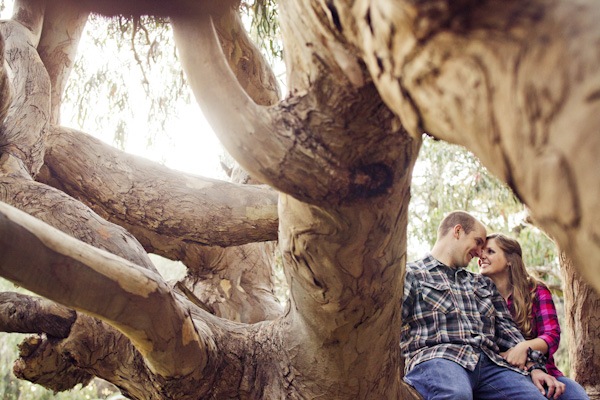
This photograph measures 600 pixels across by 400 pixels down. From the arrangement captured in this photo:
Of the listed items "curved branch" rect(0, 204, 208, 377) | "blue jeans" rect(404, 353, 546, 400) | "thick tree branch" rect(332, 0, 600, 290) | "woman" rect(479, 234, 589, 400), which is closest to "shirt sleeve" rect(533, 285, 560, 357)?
"woman" rect(479, 234, 589, 400)

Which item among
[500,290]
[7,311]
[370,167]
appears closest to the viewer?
[370,167]

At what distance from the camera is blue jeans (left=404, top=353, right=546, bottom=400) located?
83.2 inches

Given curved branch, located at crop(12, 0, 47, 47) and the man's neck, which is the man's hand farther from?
curved branch, located at crop(12, 0, 47, 47)

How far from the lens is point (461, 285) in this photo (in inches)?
105

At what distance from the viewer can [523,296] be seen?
2.82m

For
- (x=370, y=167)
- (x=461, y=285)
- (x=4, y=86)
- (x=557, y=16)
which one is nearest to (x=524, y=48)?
(x=557, y=16)

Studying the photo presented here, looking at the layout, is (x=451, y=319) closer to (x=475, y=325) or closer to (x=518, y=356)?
(x=475, y=325)

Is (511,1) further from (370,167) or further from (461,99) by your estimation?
(370,167)

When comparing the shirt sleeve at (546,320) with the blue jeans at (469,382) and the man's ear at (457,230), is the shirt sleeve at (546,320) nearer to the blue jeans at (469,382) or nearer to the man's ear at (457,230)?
the blue jeans at (469,382)

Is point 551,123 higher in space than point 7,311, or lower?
higher

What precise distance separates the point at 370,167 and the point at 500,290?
184 centimetres

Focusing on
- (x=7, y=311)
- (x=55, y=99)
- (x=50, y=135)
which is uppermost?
(x=55, y=99)

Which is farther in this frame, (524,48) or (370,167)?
(370,167)

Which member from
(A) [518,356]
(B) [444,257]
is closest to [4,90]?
(B) [444,257]
